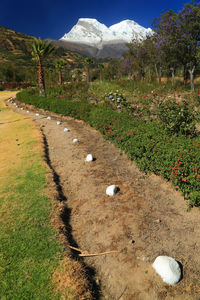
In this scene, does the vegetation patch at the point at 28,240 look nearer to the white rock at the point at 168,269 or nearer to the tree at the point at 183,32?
the white rock at the point at 168,269

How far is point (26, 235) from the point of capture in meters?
2.85

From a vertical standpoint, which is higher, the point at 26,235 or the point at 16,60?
the point at 16,60

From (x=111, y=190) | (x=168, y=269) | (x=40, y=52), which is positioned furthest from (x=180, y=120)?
(x=40, y=52)

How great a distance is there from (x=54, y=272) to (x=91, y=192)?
2.01m

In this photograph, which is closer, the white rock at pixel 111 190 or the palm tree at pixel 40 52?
the white rock at pixel 111 190

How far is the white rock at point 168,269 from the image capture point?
7.27ft

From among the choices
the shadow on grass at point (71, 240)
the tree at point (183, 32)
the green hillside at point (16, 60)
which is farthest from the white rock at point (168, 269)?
the green hillside at point (16, 60)

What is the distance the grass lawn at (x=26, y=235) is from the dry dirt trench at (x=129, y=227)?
0.47 m

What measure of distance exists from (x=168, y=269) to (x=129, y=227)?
954mm

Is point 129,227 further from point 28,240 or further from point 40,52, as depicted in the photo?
point 40,52

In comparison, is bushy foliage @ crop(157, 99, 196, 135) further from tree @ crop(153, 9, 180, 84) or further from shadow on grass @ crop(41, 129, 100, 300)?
tree @ crop(153, 9, 180, 84)

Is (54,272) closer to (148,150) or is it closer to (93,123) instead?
(148,150)

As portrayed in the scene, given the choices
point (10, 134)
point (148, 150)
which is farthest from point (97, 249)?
point (10, 134)

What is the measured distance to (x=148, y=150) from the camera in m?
4.57
